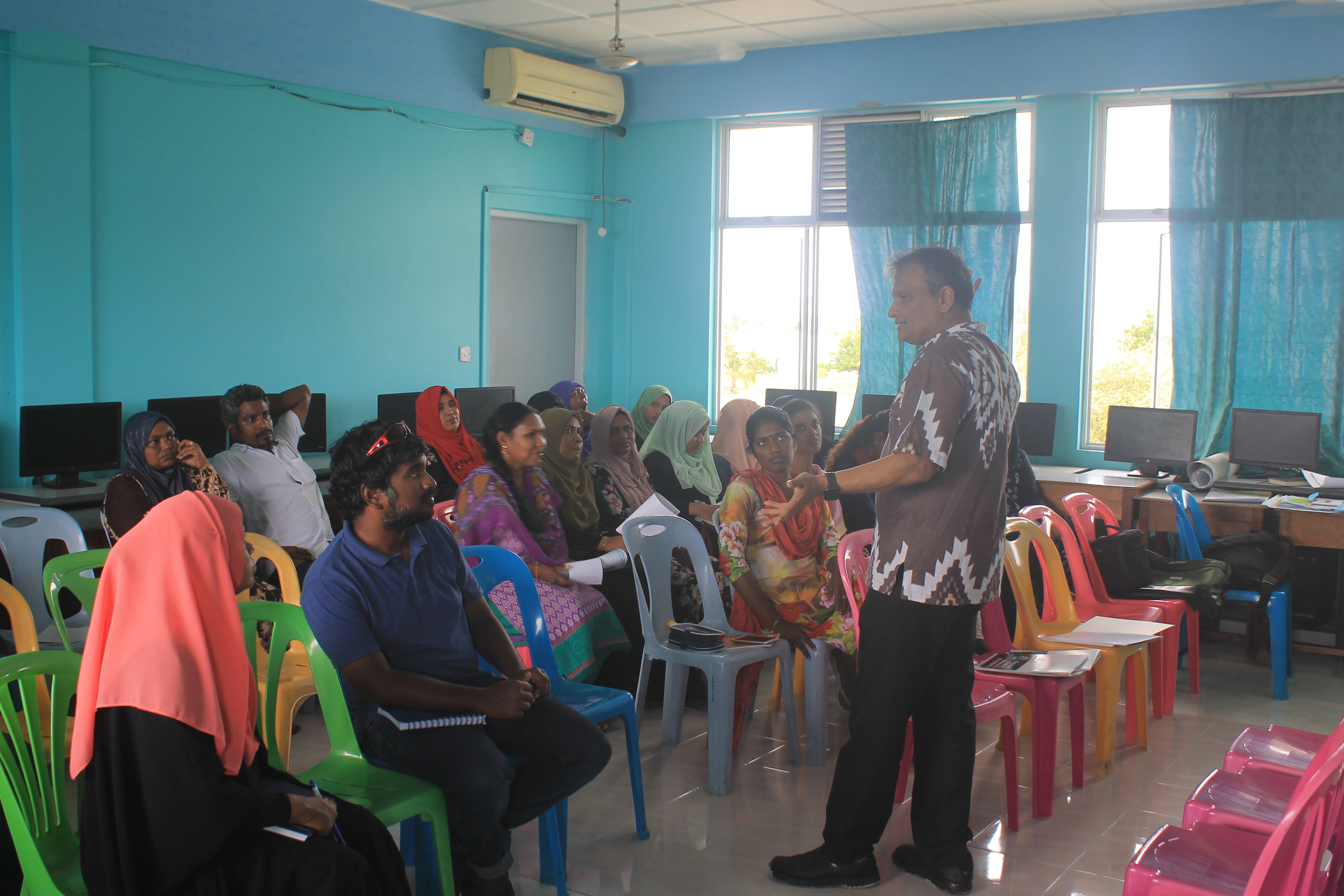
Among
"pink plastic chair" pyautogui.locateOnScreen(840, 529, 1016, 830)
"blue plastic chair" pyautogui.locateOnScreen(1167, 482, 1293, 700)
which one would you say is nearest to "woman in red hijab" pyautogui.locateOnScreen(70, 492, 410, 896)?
"pink plastic chair" pyautogui.locateOnScreen(840, 529, 1016, 830)

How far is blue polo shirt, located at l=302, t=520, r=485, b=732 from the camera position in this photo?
2279 millimetres

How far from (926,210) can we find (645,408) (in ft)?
6.67

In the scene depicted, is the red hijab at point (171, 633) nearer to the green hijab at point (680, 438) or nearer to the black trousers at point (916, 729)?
the black trousers at point (916, 729)

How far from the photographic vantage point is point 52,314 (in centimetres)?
462

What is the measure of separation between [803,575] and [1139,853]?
1693 mm

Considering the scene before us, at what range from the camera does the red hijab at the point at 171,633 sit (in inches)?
64.3

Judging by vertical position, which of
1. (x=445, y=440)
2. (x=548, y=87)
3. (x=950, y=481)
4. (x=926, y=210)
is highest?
(x=548, y=87)

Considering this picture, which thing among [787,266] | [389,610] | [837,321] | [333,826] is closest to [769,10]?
[787,266]

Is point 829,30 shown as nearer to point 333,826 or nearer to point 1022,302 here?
point 1022,302

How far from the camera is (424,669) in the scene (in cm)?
239

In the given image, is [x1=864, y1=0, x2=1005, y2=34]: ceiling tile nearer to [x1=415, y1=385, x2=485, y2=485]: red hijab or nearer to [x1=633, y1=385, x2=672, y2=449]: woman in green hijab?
[x1=633, y1=385, x2=672, y2=449]: woman in green hijab

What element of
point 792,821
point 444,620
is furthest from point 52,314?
point 792,821

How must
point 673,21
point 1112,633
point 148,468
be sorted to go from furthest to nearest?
1. point 673,21
2. point 148,468
3. point 1112,633

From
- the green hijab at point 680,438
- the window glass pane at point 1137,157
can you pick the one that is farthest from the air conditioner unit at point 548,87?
the window glass pane at point 1137,157
